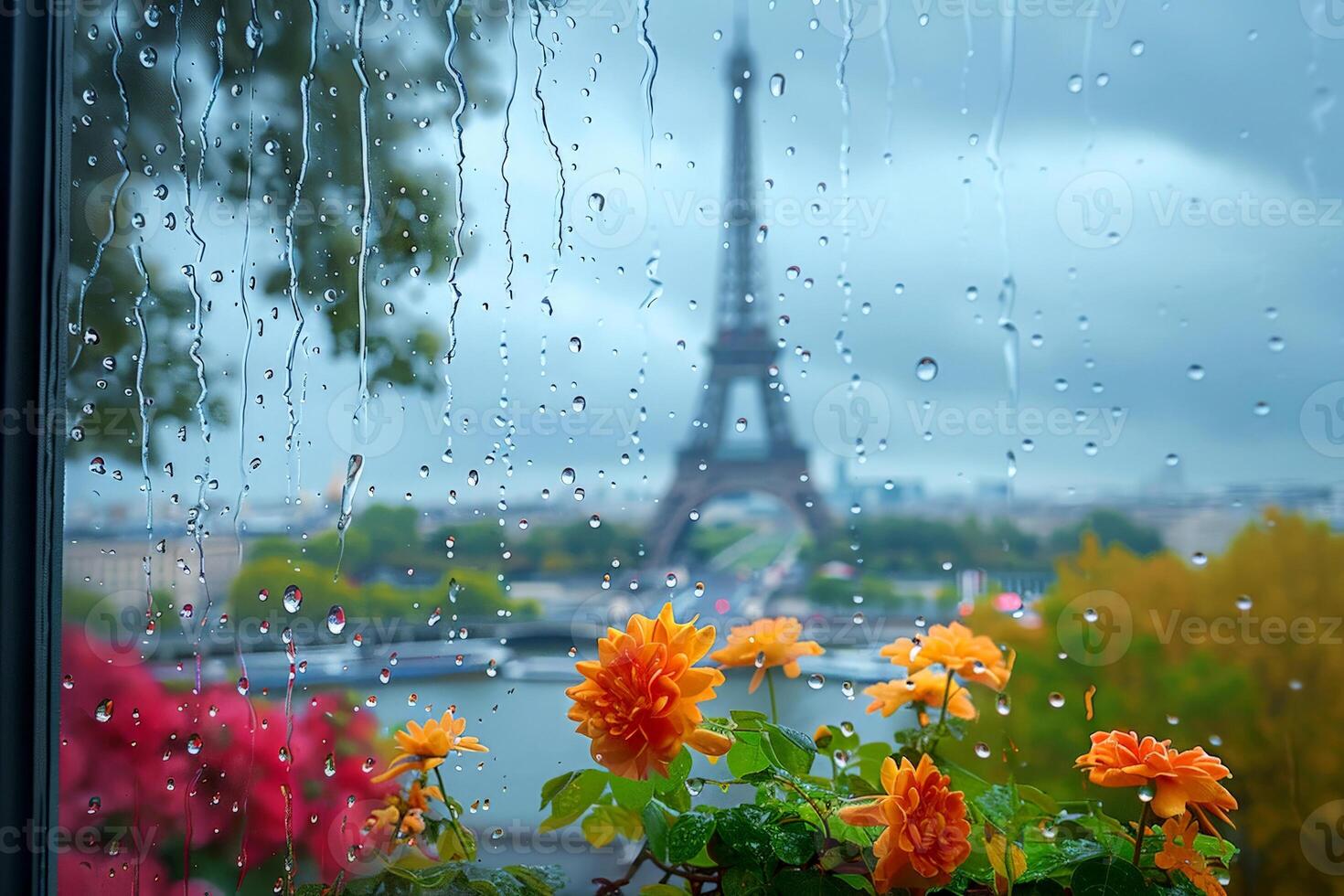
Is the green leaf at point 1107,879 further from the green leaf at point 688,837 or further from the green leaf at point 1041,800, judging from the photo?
the green leaf at point 688,837

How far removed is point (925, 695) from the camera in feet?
2.35

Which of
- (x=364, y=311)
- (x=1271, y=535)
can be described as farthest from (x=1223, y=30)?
(x=364, y=311)

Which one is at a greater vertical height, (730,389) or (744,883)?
(730,389)

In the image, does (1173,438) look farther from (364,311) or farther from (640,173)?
(364,311)

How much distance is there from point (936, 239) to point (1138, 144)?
0.65ft

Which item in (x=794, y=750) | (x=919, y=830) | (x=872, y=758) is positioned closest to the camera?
(x=919, y=830)

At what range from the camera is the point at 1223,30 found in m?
0.77

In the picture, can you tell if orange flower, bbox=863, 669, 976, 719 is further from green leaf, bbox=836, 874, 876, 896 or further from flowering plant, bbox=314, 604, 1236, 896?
green leaf, bbox=836, 874, 876, 896

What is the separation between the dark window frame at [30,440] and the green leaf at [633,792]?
473 millimetres

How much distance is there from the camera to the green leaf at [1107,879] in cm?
55

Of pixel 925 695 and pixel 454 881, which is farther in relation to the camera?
pixel 925 695

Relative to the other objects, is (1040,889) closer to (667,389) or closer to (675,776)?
(675,776)

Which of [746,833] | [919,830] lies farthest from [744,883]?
[919,830]

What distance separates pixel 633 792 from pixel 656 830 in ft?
0.12
